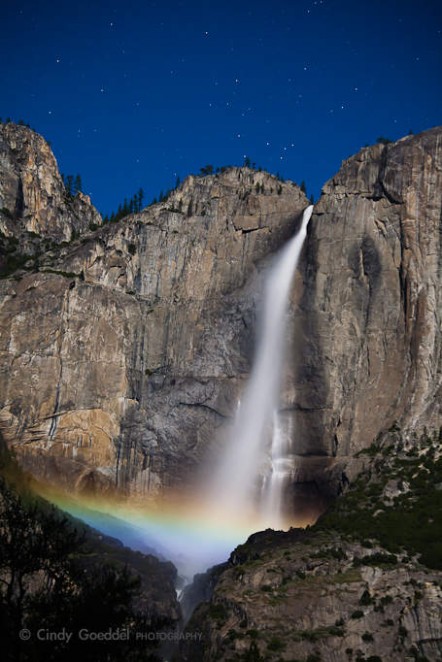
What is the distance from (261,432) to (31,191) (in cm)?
5659

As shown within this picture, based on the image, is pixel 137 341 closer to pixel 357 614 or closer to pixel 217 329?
pixel 217 329

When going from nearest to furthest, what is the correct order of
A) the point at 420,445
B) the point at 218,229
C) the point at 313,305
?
1. the point at 420,445
2. the point at 313,305
3. the point at 218,229

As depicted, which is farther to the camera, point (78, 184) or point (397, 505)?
point (78, 184)

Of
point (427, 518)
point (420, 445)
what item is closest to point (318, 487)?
point (420, 445)

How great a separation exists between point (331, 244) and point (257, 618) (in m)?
44.5

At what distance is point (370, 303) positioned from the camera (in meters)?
82.9

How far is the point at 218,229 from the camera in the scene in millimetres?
93125

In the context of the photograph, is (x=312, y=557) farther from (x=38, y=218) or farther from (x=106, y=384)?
(x=38, y=218)

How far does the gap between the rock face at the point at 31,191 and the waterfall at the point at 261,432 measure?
40934mm

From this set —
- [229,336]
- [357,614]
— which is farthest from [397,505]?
[229,336]

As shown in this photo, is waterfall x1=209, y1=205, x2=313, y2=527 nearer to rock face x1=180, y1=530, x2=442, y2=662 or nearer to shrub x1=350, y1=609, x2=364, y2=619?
rock face x1=180, y1=530, x2=442, y2=662

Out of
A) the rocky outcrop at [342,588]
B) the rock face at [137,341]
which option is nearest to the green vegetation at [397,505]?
the rocky outcrop at [342,588]

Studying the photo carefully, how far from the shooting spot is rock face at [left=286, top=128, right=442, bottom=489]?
260 feet

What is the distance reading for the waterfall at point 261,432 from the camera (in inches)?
3287
